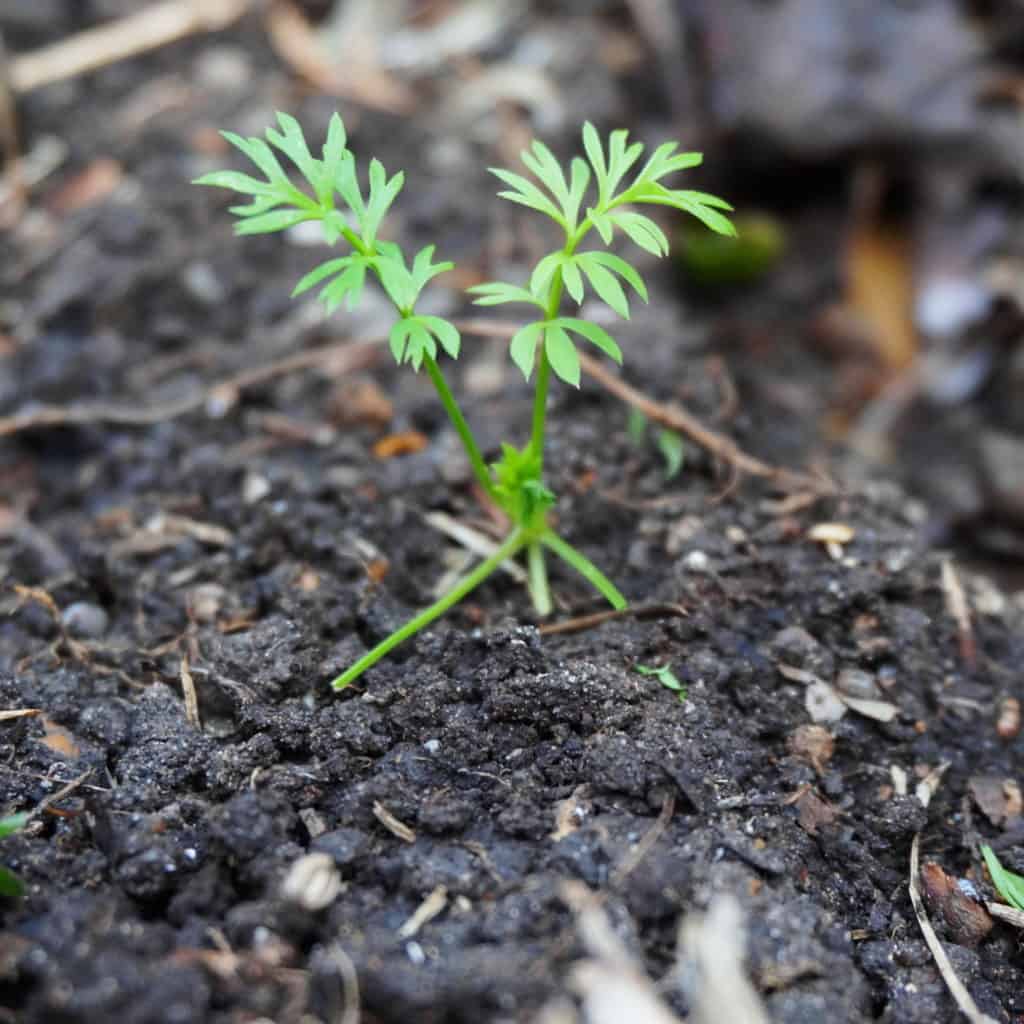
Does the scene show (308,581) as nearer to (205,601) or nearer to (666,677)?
(205,601)

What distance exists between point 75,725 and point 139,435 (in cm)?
82

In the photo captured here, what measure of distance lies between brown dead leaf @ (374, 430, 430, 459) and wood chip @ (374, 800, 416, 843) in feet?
2.84

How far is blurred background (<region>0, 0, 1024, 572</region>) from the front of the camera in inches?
107

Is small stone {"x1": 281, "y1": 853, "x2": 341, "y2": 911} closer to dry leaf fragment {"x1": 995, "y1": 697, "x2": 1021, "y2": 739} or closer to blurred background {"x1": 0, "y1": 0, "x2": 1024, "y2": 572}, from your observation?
dry leaf fragment {"x1": 995, "y1": 697, "x2": 1021, "y2": 739}

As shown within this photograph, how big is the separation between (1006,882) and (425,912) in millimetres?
890

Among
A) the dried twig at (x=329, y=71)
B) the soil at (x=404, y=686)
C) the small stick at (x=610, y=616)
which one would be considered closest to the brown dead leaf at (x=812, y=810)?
the soil at (x=404, y=686)

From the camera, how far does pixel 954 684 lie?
190cm

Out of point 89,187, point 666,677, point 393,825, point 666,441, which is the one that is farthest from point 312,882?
point 89,187

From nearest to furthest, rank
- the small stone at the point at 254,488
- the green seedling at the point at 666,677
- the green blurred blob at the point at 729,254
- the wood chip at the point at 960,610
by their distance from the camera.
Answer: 1. the green seedling at the point at 666,677
2. the wood chip at the point at 960,610
3. the small stone at the point at 254,488
4. the green blurred blob at the point at 729,254

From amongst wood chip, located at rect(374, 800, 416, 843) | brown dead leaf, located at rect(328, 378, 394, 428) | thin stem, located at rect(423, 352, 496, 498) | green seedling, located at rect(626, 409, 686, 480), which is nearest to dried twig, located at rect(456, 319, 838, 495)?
green seedling, located at rect(626, 409, 686, 480)

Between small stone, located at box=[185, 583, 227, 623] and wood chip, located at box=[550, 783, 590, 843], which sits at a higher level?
small stone, located at box=[185, 583, 227, 623]

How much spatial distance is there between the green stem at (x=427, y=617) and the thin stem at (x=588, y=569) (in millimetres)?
56

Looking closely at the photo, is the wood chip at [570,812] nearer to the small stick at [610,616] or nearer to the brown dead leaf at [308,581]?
the small stick at [610,616]

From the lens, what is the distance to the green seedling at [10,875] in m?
1.29
